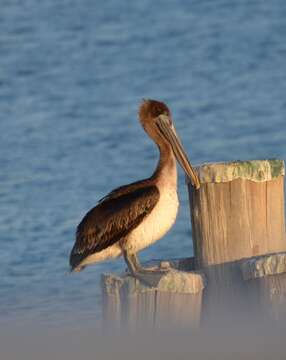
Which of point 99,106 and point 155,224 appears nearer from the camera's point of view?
point 155,224

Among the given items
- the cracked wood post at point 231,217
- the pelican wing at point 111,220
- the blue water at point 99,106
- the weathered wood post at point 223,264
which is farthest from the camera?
the blue water at point 99,106

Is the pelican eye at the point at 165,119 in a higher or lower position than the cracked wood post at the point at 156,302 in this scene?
higher

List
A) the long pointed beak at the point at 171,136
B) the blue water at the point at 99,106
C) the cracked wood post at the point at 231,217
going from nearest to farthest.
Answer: the cracked wood post at the point at 231,217, the long pointed beak at the point at 171,136, the blue water at the point at 99,106

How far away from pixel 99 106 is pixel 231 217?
16.8m

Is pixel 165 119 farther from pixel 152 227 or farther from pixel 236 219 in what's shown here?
pixel 236 219

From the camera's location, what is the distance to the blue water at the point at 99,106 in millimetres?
15141

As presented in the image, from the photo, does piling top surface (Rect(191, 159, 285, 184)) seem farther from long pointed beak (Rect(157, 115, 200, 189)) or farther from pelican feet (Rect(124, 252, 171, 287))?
long pointed beak (Rect(157, 115, 200, 189))

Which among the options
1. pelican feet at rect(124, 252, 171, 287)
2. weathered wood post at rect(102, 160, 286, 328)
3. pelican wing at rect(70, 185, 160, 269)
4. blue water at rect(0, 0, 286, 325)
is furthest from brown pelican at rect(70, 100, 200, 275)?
blue water at rect(0, 0, 286, 325)

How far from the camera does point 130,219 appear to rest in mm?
8523

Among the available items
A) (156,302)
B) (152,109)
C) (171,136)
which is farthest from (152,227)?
(156,302)

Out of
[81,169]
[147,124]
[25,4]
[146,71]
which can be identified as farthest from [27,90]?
[147,124]

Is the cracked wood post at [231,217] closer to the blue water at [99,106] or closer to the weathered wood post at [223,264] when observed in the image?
the weathered wood post at [223,264]

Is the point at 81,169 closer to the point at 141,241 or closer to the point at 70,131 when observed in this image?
the point at 70,131

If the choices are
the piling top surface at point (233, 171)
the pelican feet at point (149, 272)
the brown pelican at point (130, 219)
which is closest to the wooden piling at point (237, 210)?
the piling top surface at point (233, 171)
